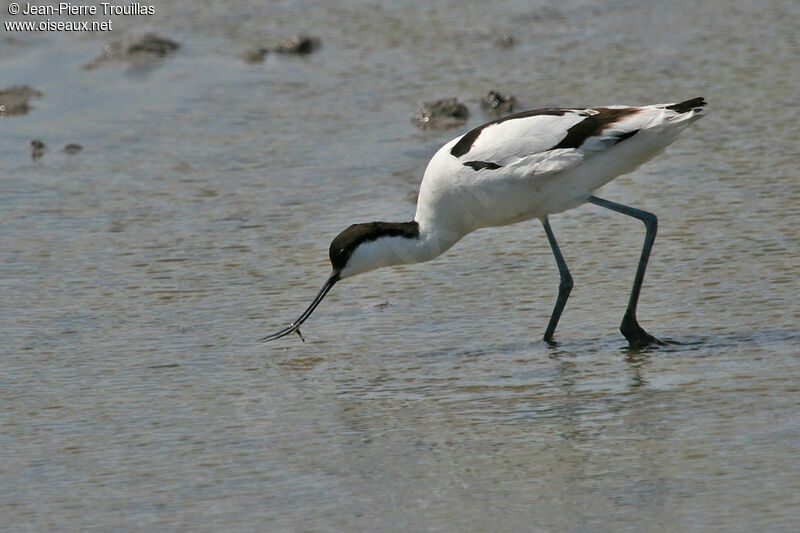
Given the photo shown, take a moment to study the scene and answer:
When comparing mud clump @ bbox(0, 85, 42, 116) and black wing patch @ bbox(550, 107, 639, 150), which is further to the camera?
mud clump @ bbox(0, 85, 42, 116)

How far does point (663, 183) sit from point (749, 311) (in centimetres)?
198

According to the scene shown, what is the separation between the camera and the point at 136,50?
10.6 m

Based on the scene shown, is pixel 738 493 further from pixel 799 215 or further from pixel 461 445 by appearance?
pixel 799 215

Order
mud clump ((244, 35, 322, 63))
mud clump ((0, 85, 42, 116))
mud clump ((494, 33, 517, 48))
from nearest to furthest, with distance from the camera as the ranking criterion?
mud clump ((0, 85, 42, 116)) < mud clump ((494, 33, 517, 48)) < mud clump ((244, 35, 322, 63))

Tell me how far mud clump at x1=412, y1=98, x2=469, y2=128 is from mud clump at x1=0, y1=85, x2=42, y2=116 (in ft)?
9.43

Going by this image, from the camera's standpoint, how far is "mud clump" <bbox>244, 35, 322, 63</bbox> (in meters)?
10.5

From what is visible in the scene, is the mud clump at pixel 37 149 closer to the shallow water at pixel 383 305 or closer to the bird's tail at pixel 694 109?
the shallow water at pixel 383 305

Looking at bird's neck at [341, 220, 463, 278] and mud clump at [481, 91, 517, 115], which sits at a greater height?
mud clump at [481, 91, 517, 115]

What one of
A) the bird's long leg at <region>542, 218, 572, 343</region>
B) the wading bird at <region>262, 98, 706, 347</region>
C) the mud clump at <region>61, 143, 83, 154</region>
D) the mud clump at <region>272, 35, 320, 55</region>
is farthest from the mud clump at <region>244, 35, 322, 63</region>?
the bird's long leg at <region>542, 218, 572, 343</region>

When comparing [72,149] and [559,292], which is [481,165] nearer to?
[559,292]

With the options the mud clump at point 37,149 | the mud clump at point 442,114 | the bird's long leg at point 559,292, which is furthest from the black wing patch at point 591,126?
the mud clump at point 37,149

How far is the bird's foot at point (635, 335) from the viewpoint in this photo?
535 cm

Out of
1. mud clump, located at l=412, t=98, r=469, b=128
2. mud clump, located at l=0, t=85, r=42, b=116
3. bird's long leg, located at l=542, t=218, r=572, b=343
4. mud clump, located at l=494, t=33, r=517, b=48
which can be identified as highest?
mud clump, located at l=494, t=33, r=517, b=48

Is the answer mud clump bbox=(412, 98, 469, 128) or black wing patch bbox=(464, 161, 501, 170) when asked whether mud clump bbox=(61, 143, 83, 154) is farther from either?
black wing patch bbox=(464, 161, 501, 170)
